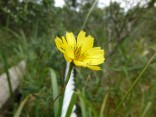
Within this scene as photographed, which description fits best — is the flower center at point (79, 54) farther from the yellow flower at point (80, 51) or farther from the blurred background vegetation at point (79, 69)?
the blurred background vegetation at point (79, 69)

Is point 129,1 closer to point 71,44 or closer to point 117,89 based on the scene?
point 117,89

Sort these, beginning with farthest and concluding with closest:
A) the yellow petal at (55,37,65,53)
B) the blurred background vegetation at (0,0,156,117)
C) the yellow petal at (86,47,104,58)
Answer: the blurred background vegetation at (0,0,156,117), the yellow petal at (86,47,104,58), the yellow petal at (55,37,65,53)

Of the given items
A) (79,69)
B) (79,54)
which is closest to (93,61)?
(79,54)

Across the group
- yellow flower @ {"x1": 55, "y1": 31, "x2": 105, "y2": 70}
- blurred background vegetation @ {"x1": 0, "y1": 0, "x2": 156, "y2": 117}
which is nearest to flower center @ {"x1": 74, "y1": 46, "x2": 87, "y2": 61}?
yellow flower @ {"x1": 55, "y1": 31, "x2": 105, "y2": 70}

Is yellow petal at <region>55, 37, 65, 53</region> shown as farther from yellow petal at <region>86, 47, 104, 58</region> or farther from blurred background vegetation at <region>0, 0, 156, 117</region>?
blurred background vegetation at <region>0, 0, 156, 117</region>

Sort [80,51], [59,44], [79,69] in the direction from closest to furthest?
[59,44] → [80,51] → [79,69]

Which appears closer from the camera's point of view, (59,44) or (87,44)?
(59,44)

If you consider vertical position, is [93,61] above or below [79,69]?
below

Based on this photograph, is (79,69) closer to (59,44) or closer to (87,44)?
(87,44)
